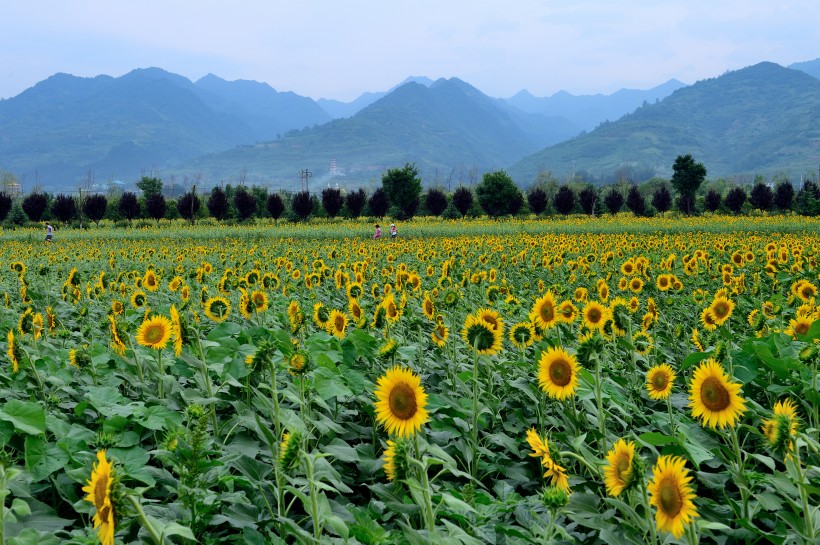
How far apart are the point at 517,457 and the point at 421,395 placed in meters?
1.47

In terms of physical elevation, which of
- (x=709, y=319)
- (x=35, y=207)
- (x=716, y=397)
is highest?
(x=35, y=207)

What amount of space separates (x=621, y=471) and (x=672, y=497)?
153 millimetres

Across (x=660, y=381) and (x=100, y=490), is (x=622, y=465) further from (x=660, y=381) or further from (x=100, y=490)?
(x=100, y=490)

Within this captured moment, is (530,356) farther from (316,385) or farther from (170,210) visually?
(170,210)

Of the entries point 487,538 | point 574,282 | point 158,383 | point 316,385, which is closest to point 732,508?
point 487,538

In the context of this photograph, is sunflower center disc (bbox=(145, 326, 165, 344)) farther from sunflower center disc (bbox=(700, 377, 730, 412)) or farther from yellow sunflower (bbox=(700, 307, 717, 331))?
yellow sunflower (bbox=(700, 307, 717, 331))

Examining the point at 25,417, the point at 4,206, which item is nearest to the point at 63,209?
the point at 4,206

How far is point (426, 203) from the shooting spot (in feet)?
180

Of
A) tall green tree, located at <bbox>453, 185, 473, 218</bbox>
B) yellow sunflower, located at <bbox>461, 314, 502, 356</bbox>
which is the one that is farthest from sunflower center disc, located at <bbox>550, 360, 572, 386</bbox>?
tall green tree, located at <bbox>453, 185, 473, 218</bbox>

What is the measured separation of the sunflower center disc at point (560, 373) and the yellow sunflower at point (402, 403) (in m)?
0.75

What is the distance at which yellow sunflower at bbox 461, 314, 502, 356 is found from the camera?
9.36 ft

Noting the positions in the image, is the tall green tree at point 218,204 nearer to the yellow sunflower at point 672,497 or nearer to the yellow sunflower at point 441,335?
the yellow sunflower at point 441,335

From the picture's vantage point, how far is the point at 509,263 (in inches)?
478

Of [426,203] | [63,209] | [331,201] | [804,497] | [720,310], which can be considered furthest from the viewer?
[426,203]
